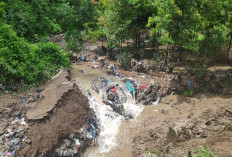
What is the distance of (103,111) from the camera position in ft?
24.4

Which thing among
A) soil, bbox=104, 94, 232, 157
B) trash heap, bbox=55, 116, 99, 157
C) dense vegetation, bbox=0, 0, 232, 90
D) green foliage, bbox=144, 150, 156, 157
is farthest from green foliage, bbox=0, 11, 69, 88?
green foliage, bbox=144, 150, 156, 157

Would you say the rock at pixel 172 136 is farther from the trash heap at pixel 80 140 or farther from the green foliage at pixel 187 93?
the green foliage at pixel 187 93

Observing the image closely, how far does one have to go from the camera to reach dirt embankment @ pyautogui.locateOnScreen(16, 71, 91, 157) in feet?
16.4

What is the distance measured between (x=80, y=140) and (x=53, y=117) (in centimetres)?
107

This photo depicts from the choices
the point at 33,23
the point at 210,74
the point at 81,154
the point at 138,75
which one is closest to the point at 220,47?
the point at 210,74

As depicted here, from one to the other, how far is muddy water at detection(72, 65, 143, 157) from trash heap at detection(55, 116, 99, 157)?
214 millimetres

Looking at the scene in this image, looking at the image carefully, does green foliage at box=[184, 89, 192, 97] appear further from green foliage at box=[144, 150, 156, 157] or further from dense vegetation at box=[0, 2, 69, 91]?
dense vegetation at box=[0, 2, 69, 91]

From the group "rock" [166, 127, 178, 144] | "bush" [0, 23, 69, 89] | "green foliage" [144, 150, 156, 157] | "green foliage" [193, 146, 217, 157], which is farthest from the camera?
"bush" [0, 23, 69, 89]

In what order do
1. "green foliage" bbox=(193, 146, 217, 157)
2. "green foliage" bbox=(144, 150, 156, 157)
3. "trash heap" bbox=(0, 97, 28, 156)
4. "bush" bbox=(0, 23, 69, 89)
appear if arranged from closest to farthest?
1. "green foliage" bbox=(193, 146, 217, 157)
2. "trash heap" bbox=(0, 97, 28, 156)
3. "green foliage" bbox=(144, 150, 156, 157)
4. "bush" bbox=(0, 23, 69, 89)

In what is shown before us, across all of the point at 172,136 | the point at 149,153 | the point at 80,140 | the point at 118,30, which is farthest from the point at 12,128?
the point at 118,30

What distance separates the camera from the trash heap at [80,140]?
17.7 ft

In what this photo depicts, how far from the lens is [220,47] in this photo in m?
10.1

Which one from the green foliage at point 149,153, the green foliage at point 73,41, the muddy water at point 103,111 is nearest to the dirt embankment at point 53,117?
the muddy water at point 103,111

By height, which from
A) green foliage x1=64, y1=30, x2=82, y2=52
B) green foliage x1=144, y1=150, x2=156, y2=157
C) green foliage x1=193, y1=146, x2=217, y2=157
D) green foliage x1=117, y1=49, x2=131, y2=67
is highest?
green foliage x1=64, y1=30, x2=82, y2=52
